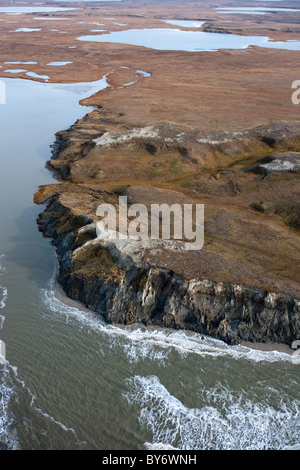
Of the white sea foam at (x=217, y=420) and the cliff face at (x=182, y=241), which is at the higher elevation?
the cliff face at (x=182, y=241)

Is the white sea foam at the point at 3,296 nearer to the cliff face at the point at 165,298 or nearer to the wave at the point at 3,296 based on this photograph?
the wave at the point at 3,296

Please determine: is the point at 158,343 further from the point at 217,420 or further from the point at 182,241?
the point at 182,241

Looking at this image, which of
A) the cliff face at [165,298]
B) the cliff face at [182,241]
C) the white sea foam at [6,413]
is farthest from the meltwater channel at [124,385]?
the cliff face at [182,241]

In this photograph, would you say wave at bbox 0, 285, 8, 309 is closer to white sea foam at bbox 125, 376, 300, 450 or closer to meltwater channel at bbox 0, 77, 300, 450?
meltwater channel at bbox 0, 77, 300, 450

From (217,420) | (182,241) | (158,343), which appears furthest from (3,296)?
(217,420)
